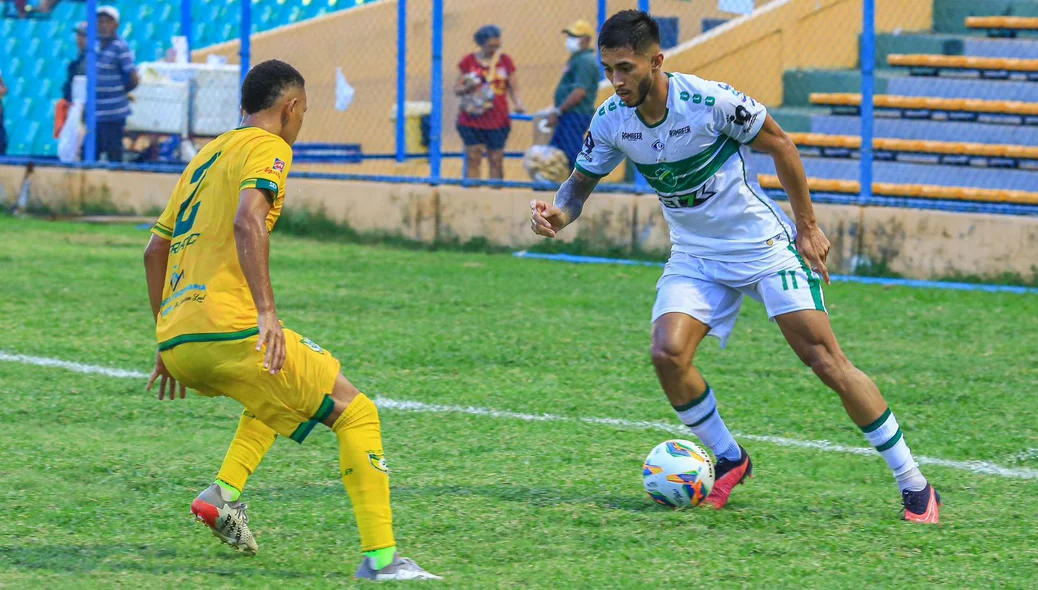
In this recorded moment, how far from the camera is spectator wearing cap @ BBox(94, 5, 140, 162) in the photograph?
15508 millimetres

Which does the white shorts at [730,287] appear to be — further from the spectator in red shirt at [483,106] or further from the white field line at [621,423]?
the spectator in red shirt at [483,106]

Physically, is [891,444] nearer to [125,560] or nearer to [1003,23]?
[125,560]

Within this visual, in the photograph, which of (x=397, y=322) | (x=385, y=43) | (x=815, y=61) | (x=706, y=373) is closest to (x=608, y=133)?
(x=706, y=373)

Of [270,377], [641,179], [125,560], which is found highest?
[641,179]

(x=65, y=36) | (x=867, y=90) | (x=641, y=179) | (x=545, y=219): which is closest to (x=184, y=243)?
(x=545, y=219)

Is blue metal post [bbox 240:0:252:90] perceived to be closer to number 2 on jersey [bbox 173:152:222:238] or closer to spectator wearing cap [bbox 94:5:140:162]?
spectator wearing cap [bbox 94:5:140:162]

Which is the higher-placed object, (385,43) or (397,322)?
(385,43)

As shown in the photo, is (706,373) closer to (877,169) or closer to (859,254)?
(859,254)

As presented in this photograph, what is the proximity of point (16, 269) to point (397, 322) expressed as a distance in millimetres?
3760

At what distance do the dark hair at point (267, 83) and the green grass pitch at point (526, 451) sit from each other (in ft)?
4.81

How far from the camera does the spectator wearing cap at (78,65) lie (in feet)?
53.0

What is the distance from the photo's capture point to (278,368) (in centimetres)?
425

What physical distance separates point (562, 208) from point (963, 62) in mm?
9682

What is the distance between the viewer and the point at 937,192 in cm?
1248
